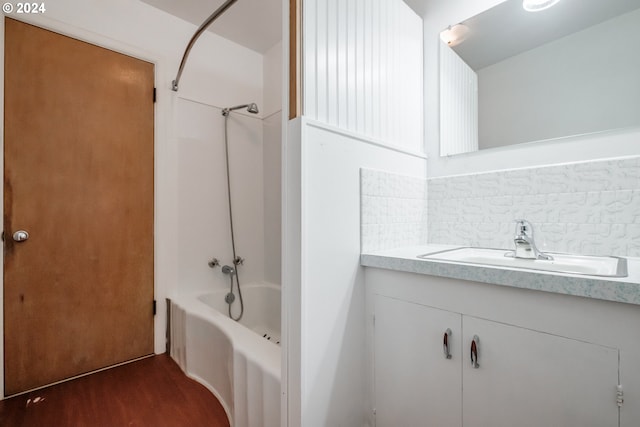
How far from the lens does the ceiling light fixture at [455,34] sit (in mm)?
1554

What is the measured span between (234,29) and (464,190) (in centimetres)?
215

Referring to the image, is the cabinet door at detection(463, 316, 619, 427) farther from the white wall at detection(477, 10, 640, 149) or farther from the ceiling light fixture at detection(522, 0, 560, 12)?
the ceiling light fixture at detection(522, 0, 560, 12)

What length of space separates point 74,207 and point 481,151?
94.0 inches

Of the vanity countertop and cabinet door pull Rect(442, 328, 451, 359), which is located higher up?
the vanity countertop

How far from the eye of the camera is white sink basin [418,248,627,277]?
92 centimetres

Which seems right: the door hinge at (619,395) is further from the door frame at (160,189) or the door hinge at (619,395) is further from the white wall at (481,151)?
the door frame at (160,189)

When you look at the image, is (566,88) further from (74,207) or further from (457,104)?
(74,207)

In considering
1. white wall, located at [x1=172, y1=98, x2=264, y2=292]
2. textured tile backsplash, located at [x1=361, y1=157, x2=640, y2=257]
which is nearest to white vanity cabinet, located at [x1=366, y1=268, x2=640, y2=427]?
textured tile backsplash, located at [x1=361, y1=157, x2=640, y2=257]

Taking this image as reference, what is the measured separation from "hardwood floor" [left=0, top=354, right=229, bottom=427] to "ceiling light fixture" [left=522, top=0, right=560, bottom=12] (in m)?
2.45

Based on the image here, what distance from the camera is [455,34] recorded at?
158 cm

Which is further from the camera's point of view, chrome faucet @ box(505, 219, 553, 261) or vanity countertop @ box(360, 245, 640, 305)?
chrome faucet @ box(505, 219, 553, 261)

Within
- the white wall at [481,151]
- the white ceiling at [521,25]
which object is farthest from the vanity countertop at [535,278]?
the white ceiling at [521,25]

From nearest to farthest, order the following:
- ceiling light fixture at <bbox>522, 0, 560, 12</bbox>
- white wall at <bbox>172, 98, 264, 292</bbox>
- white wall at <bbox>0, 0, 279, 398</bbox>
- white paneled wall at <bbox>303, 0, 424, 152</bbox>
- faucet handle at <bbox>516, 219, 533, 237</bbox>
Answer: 1. white paneled wall at <bbox>303, 0, 424, 152</bbox>
2. faucet handle at <bbox>516, 219, 533, 237</bbox>
3. ceiling light fixture at <bbox>522, 0, 560, 12</bbox>
4. white wall at <bbox>0, 0, 279, 398</bbox>
5. white wall at <bbox>172, 98, 264, 292</bbox>

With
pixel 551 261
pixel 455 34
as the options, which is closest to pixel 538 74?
pixel 455 34
